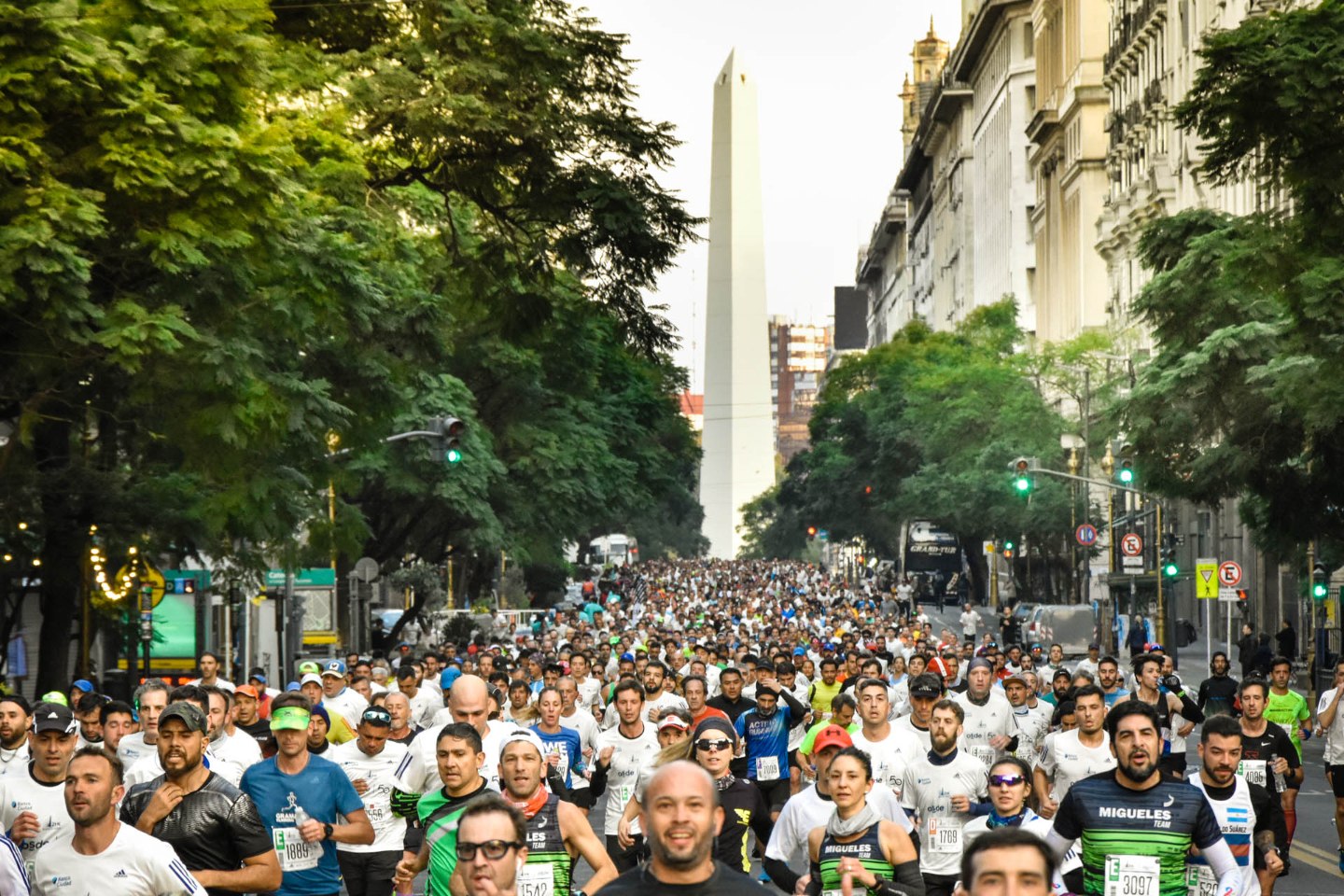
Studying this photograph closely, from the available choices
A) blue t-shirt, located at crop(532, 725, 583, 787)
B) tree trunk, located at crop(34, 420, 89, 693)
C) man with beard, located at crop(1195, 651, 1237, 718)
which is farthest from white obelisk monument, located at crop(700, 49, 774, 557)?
blue t-shirt, located at crop(532, 725, 583, 787)

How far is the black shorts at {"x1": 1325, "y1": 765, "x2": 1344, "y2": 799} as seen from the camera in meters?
17.0

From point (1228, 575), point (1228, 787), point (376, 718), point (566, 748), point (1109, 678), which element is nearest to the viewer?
point (1228, 787)

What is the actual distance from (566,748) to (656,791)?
943 centimetres

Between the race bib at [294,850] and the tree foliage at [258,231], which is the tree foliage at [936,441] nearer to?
the tree foliage at [258,231]

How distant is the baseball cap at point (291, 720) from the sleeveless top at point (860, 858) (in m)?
2.50

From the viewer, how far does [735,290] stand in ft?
441

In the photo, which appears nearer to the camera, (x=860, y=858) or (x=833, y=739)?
(x=860, y=858)

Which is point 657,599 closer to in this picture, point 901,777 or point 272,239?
point 272,239

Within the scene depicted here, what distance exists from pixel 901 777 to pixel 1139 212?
57.2 m

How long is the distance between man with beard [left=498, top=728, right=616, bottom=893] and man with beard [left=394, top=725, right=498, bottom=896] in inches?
5.4

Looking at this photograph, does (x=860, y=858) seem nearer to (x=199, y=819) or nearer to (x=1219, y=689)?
(x=199, y=819)

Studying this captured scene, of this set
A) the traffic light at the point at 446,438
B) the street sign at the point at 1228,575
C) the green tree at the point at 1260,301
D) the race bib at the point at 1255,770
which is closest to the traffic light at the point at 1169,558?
the green tree at the point at 1260,301

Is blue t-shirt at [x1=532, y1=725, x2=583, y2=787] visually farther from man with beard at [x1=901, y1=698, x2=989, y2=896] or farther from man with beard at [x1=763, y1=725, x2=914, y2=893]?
man with beard at [x1=763, y1=725, x2=914, y2=893]

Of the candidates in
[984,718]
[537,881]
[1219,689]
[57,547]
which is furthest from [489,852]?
[57,547]
